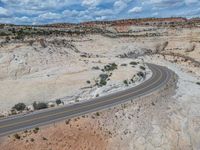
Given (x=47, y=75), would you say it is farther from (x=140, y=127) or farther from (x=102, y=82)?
(x=140, y=127)

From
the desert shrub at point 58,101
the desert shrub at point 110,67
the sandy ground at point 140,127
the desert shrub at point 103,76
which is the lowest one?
the sandy ground at point 140,127

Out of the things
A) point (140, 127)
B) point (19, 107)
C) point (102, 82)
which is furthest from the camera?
point (102, 82)

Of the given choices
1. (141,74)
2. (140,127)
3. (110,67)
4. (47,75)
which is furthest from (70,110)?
(110,67)

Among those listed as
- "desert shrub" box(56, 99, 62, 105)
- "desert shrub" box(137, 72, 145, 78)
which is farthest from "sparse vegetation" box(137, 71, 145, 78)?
"desert shrub" box(56, 99, 62, 105)

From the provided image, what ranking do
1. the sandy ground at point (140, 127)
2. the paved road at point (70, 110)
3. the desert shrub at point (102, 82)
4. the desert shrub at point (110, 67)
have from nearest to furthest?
the sandy ground at point (140, 127), the paved road at point (70, 110), the desert shrub at point (102, 82), the desert shrub at point (110, 67)

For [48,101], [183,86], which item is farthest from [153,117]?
[183,86]

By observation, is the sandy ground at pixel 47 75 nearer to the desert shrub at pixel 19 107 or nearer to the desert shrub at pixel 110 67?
the desert shrub at pixel 110 67

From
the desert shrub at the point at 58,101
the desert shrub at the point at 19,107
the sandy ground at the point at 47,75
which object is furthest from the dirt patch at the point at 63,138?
the sandy ground at the point at 47,75

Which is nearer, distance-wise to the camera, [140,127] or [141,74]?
[140,127]
